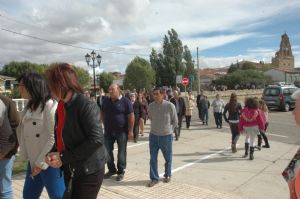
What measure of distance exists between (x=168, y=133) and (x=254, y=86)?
90773mm

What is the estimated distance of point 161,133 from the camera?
6695mm

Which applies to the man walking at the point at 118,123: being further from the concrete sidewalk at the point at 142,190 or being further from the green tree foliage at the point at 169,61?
the green tree foliage at the point at 169,61

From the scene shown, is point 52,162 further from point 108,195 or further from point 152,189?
point 152,189

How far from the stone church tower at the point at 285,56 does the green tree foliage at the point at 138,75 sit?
9127cm

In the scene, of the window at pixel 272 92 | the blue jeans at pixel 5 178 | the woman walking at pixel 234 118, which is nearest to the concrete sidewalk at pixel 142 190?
the blue jeans at pixel 5 178

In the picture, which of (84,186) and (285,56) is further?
(285,56)

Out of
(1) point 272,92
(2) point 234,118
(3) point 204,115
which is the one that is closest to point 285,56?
(1) point 272,92

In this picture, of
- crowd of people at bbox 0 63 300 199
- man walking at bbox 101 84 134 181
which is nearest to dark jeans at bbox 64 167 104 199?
crowd of people at bbox 0 63 300 199

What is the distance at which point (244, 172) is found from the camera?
7770 millimetres

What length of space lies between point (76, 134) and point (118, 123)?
12.8 ft

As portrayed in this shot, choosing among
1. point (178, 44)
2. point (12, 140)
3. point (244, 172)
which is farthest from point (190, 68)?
point (12, 140)

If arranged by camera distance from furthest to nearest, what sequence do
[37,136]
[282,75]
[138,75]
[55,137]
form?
[282,75], [138,75], [37,136], [55,137]

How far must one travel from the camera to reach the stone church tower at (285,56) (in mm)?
148262

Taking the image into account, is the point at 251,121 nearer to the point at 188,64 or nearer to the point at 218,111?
the point at 218,111
